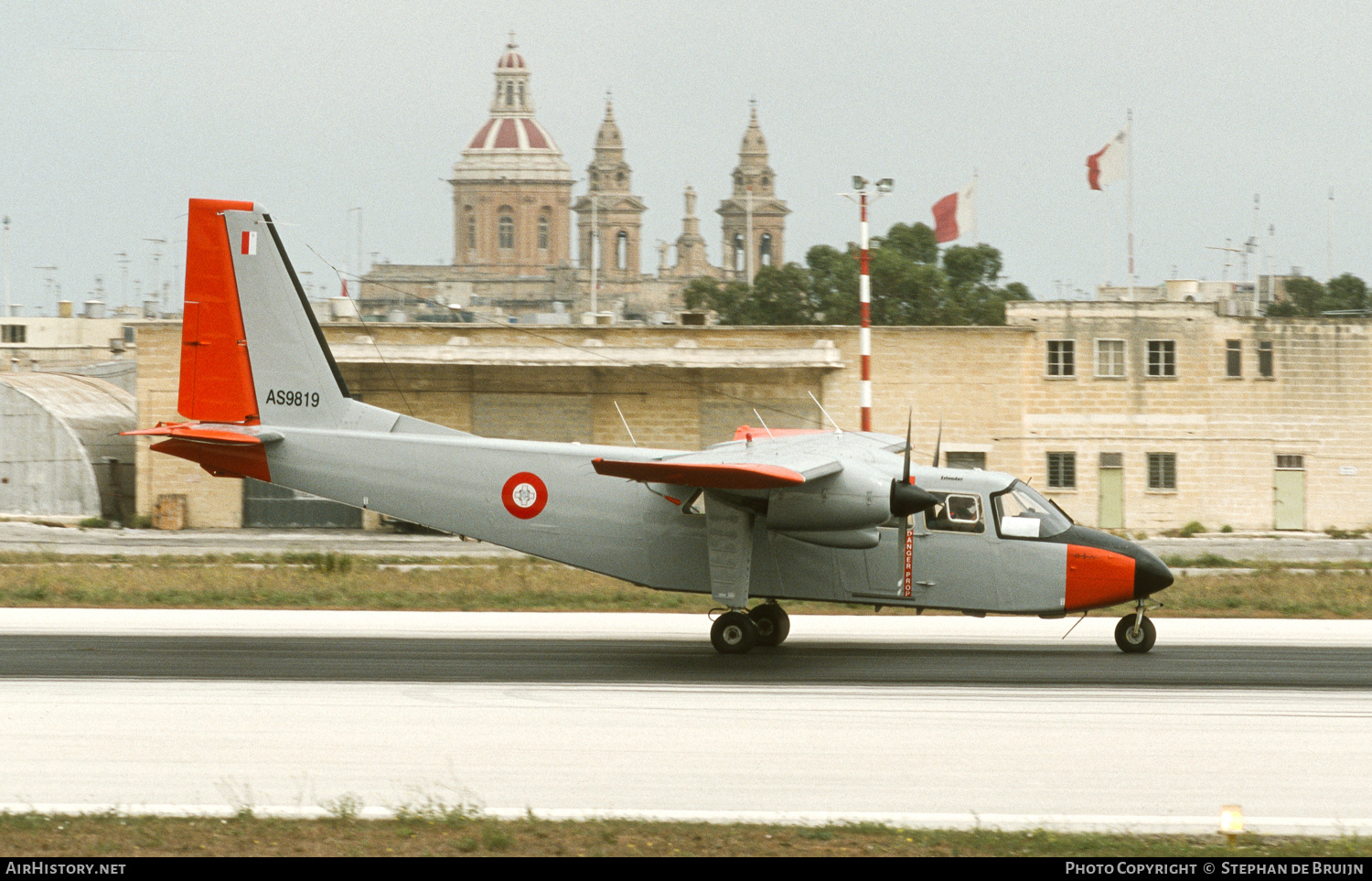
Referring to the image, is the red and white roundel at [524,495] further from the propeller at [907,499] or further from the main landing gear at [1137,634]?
the main landing gear at [1137,634]

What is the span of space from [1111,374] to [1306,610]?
2478cm

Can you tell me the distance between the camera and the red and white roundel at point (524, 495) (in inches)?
734

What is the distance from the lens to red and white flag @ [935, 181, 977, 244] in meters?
54.2

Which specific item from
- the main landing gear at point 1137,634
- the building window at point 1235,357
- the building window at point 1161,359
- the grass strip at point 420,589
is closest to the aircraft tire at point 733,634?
the grass strip at point 420,589

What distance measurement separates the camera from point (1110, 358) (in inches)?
1850

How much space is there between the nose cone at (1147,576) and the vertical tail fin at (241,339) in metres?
11.3

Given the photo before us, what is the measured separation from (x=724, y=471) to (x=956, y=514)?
3.51 metres

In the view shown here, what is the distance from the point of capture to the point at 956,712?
14.6m

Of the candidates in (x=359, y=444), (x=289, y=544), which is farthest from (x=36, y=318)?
(x=359, y=444)

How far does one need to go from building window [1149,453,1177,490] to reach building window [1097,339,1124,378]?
314 centimetres


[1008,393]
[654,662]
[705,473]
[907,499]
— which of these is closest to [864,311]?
[1008,393]

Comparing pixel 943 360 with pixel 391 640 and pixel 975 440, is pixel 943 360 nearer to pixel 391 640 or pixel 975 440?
pixel 975 440

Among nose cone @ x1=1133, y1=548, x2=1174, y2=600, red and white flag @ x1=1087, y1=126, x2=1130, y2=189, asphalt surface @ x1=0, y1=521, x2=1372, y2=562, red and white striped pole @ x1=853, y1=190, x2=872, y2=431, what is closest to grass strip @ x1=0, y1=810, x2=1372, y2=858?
nose cone @ x1=1133, y1=548, x2=1174, y2=600

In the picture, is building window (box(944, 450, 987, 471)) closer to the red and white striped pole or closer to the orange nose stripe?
the red and white striped pole
